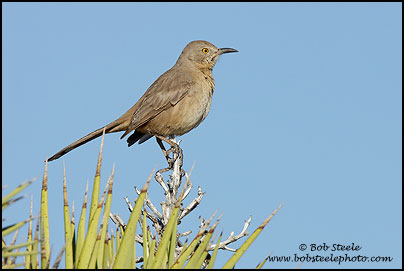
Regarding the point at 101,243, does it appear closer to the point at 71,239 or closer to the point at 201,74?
the point at 71,239

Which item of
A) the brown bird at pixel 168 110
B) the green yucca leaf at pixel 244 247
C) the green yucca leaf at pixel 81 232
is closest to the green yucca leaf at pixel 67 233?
the green yucca leaf at pixel 81 232

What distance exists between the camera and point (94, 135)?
6.55 meters

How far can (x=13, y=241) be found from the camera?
2.52 metres

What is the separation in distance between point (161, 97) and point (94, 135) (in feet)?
3.57

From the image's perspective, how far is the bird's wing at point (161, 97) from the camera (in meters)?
6.84

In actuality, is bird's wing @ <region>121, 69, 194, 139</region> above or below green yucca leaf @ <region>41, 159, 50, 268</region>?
above

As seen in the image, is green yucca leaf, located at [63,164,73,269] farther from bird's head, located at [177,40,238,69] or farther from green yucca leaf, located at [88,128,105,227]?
bird's head, located at [177,40,238,69]

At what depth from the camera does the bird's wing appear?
6844 mm

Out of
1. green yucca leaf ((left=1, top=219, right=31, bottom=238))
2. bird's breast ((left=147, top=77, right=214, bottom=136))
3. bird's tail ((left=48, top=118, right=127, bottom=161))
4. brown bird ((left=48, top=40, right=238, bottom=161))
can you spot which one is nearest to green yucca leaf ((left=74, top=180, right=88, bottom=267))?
green yucca leaf ((left=1, top=219, right=31, bottom=238))

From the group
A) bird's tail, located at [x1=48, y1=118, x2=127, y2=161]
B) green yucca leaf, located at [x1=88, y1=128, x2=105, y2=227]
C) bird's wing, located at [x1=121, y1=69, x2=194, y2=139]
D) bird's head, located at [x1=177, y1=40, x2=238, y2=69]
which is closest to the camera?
green yucca leaf, located at [x1=88, y1=128, x2=105, y2=227]

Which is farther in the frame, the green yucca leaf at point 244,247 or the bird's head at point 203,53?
the bird's head at point 203,53

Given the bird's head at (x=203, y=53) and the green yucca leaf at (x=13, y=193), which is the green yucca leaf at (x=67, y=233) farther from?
the bird's head at (x=203, y=53)

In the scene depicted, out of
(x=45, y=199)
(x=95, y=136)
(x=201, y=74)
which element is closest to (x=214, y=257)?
(x=45, y=199)

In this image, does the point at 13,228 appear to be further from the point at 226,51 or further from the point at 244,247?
the point at 226,51
